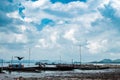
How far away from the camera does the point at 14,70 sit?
8919 cm

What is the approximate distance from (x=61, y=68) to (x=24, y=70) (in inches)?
619

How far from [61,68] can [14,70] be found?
17483 mm

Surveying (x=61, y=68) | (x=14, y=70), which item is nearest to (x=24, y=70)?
(x=14, y=70)

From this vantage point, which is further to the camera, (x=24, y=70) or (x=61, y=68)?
(x=61, y=68)

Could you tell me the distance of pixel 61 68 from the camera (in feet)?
327

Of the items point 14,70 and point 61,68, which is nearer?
point 14,70

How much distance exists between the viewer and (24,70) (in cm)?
8831

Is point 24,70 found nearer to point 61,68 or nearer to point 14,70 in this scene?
point 14,70

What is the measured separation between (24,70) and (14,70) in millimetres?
3209
